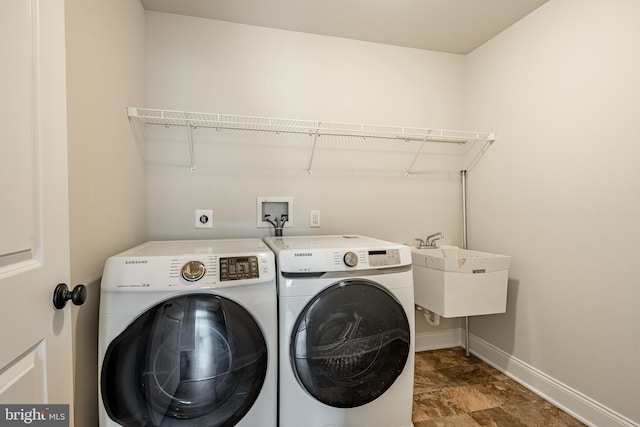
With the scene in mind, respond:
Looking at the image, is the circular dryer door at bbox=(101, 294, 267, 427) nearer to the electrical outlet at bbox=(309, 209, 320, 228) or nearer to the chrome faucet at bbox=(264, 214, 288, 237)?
the chrome faucet at bbox=(264, 214, 288, 237)

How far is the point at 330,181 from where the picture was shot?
2.14 meters

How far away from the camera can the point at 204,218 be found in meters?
1.92

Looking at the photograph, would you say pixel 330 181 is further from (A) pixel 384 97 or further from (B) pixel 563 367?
(B) pixel 563 367

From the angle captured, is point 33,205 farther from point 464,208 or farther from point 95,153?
point 464,208

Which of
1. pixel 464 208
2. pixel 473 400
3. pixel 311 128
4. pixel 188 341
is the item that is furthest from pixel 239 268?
pixel 464 208

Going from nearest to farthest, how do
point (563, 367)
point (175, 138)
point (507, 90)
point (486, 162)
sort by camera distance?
point (563, 367)
point (175, 138)
point (507, 90)
point (486, 162)

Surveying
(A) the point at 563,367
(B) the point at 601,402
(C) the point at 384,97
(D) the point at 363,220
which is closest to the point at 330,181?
(D) the point at 363,220

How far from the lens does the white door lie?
617 mm

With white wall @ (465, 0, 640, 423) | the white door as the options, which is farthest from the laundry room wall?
the white door

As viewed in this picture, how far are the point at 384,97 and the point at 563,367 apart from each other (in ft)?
6.48

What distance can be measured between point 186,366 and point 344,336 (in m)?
0.64

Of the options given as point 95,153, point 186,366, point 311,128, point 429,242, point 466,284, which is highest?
point 311,128

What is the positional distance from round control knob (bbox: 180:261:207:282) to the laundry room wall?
0.79 meters

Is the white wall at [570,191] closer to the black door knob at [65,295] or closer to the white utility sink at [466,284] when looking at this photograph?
the white utility sink at [466,284]
